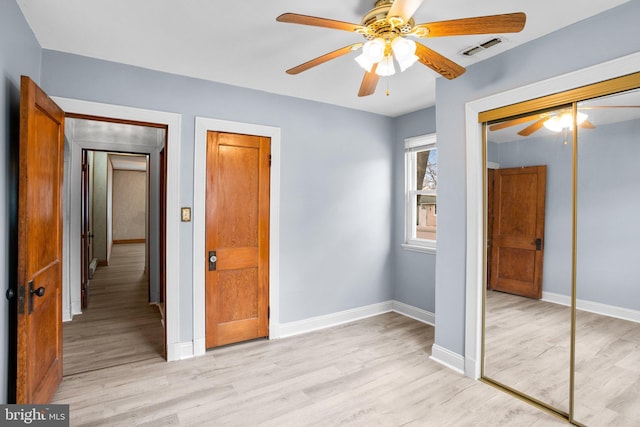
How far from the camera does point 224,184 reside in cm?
325

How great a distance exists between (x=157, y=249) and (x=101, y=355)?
5.90 ft

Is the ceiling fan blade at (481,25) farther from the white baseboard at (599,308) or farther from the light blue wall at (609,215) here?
the white baseboard at (599,308)

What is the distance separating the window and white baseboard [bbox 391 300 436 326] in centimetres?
77

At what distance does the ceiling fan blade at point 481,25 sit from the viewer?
58.1 inches

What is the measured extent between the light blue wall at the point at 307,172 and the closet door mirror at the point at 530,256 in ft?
5.58

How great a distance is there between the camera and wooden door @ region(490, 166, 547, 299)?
241 centimetres

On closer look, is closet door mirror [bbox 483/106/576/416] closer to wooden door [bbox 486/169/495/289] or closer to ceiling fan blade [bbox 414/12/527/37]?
wooden door [bbox 486/169/495/289]

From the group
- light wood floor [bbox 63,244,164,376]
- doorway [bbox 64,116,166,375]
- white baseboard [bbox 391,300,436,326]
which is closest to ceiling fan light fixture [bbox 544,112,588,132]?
white baseboard [bbox 391,300,436,326]

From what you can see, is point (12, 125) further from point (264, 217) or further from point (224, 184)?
point (264, 217)

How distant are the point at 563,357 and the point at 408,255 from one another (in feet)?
7.00

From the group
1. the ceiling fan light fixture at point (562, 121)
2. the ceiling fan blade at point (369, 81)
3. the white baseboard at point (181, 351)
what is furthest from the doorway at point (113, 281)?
the ceiling fan light fixture at point (562, 121)

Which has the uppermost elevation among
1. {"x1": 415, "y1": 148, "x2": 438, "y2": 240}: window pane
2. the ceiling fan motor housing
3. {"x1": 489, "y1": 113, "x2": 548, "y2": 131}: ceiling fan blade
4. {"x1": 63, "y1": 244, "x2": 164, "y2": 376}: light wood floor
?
the ceiling fan motor housing

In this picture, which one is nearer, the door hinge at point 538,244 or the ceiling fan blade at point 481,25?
the ceiling fan blade at point 481,25

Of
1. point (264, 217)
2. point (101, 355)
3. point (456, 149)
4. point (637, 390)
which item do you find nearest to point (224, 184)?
point (264, 217)
